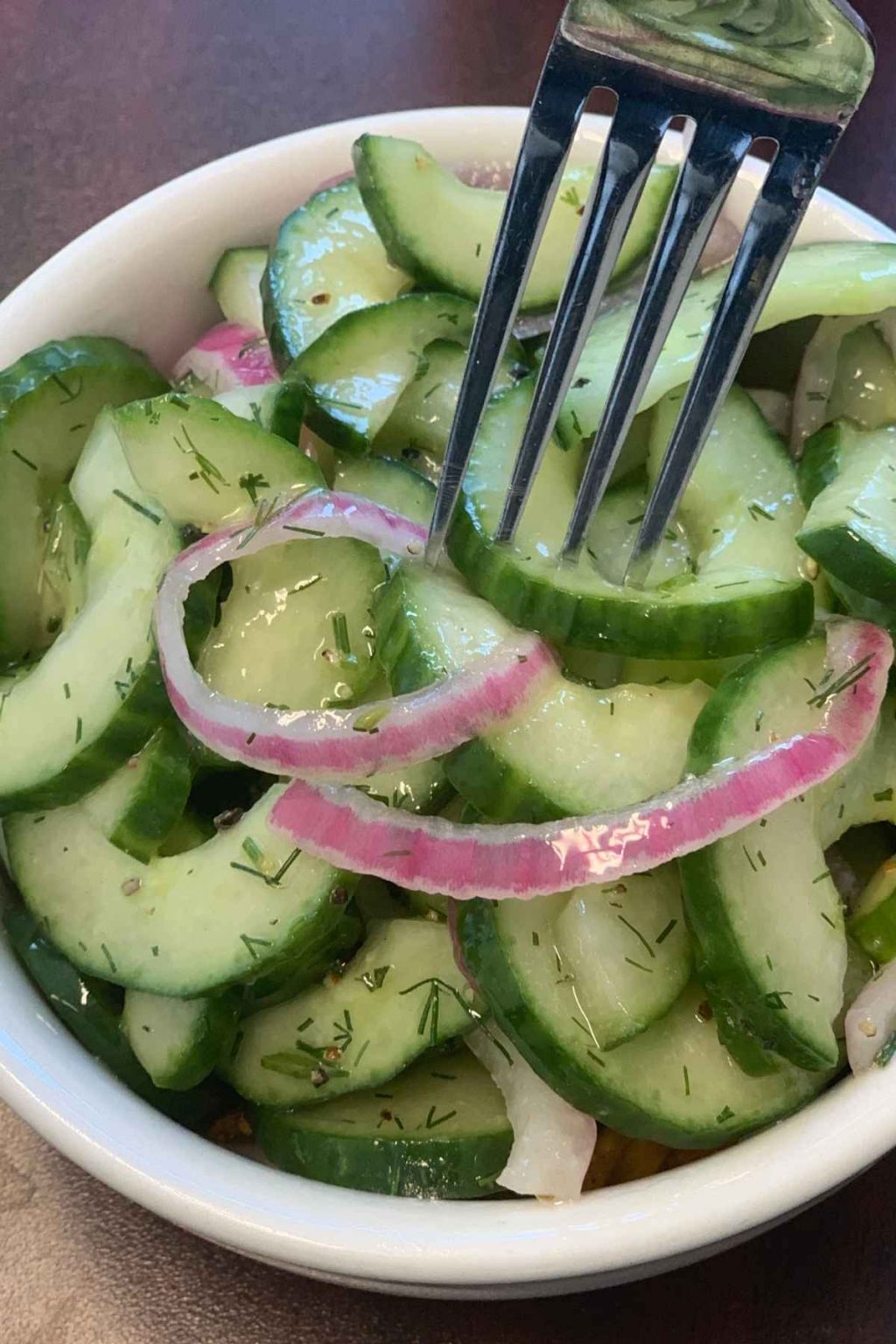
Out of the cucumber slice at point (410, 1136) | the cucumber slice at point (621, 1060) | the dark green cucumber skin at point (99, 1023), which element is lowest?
the dark green cucumber skin at point (99, 1023)

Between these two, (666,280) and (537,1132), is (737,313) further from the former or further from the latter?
(537,1132)

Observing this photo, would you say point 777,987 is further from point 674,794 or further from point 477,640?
point 477,640

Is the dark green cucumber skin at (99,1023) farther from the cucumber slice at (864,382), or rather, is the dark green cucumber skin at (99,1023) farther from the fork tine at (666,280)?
the cucumber slice at (864,382)

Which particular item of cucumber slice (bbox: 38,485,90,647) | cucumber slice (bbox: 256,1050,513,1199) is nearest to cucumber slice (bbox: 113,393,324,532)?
cucumber slice (bbox: 38,485,90,647)

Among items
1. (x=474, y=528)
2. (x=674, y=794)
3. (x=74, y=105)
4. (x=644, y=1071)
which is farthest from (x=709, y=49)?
(x=74, y=105)

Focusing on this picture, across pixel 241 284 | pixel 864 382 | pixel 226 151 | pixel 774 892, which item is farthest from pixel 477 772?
pixel 226 151

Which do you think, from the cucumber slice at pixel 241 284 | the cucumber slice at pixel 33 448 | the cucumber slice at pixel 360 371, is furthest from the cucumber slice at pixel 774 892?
the cucumber slice at pixel 241 284
